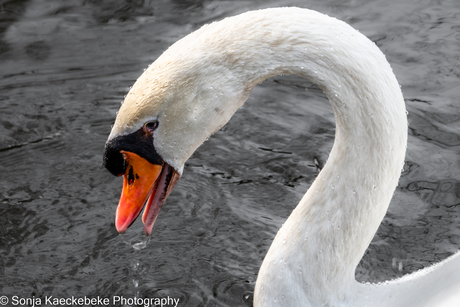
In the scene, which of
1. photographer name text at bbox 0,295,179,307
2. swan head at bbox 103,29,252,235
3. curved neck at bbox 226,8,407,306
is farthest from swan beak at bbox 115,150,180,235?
photographer name text at bbox 0,295,179,307

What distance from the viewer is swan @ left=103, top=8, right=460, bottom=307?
2.68m

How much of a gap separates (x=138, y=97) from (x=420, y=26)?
5154mm

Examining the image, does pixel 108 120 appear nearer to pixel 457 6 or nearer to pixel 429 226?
pixel 429 226

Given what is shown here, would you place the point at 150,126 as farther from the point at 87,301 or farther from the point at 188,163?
the point at 188,163

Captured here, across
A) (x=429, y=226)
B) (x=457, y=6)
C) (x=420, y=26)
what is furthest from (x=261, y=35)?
(x=457, y=6)

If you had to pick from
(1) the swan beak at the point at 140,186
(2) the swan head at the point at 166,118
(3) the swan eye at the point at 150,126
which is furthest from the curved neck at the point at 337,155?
(1) the swan beak at the point at 140,186

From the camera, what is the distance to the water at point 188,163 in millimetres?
4348

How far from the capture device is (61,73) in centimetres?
651

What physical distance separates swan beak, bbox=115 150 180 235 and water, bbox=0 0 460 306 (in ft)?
3.86

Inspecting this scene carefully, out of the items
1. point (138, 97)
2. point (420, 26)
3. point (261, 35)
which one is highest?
point (261, 35)

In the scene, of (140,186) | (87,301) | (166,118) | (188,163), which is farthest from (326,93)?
(188,163)

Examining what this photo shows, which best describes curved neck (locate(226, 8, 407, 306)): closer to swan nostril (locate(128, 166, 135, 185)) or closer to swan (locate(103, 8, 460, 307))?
swan (locate(103, 8, 460, 307))

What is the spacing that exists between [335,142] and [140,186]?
3.09 feet

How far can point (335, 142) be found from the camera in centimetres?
299
